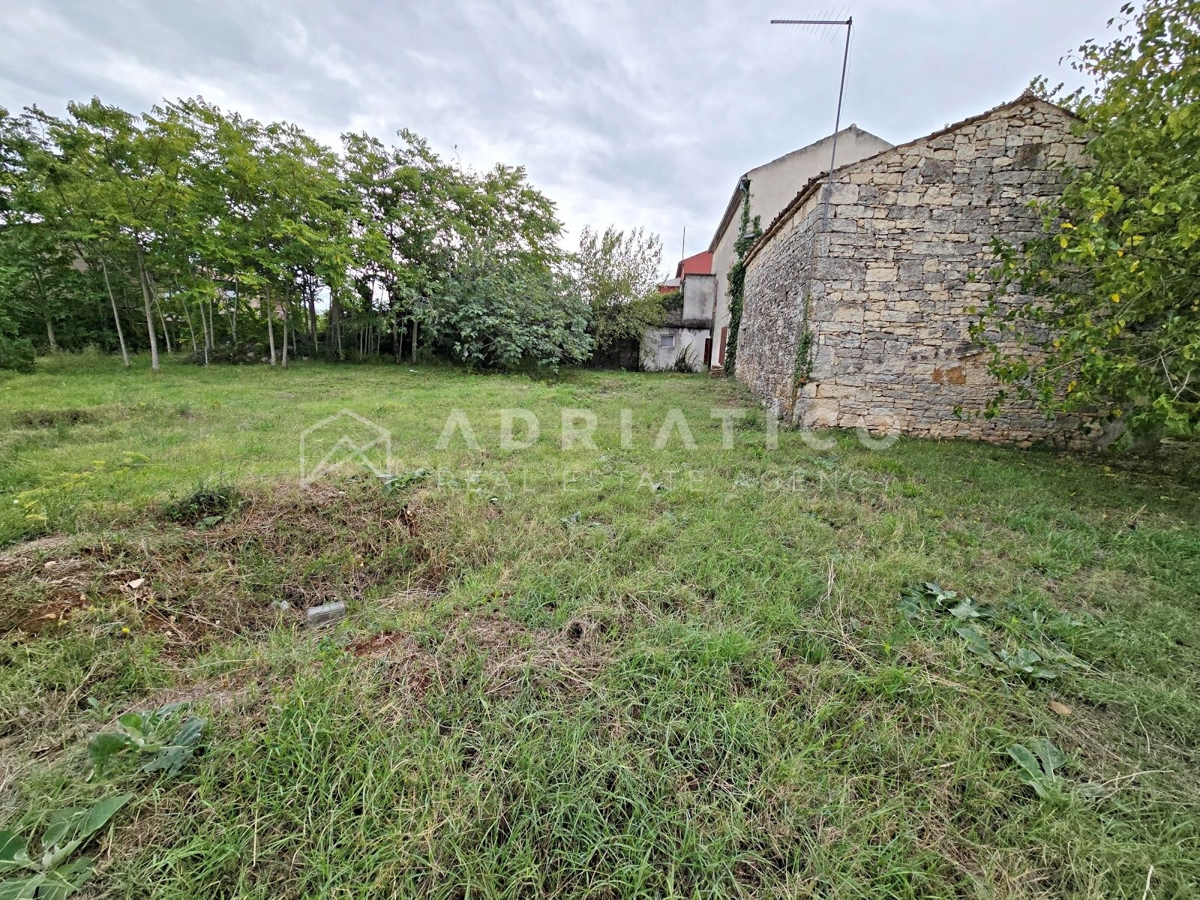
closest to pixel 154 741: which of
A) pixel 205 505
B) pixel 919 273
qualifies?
pixel 205 505

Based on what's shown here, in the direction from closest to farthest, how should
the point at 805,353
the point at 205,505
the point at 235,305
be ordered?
the point at 205,505 → the point at 805,353 → the point at 235,305

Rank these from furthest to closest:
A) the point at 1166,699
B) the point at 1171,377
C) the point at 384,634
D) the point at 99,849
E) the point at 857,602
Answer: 1. the point at 1171,377
2. the point at 857,602
3. the point at 384,634
4. the point at 1166,699
5. the point at 99,849

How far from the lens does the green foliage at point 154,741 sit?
4.36ft

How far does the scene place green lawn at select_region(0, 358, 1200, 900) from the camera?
3.95 ft

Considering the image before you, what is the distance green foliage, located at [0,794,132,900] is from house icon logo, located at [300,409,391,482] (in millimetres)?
2514

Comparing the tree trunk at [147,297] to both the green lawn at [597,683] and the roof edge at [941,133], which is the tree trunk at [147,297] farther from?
the roof edge at [941,133]

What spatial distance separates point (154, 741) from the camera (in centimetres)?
140

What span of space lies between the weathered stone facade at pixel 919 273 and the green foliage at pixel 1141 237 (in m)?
0.61

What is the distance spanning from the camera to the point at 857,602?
2.31 m

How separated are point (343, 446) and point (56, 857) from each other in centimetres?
403

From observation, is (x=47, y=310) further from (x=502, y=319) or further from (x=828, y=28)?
(x=828, y=28)

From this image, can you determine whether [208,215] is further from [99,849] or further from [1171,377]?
[1171,377]

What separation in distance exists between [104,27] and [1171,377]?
570 inches

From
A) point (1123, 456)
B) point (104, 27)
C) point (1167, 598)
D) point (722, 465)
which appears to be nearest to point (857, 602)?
point (1167, 598)
